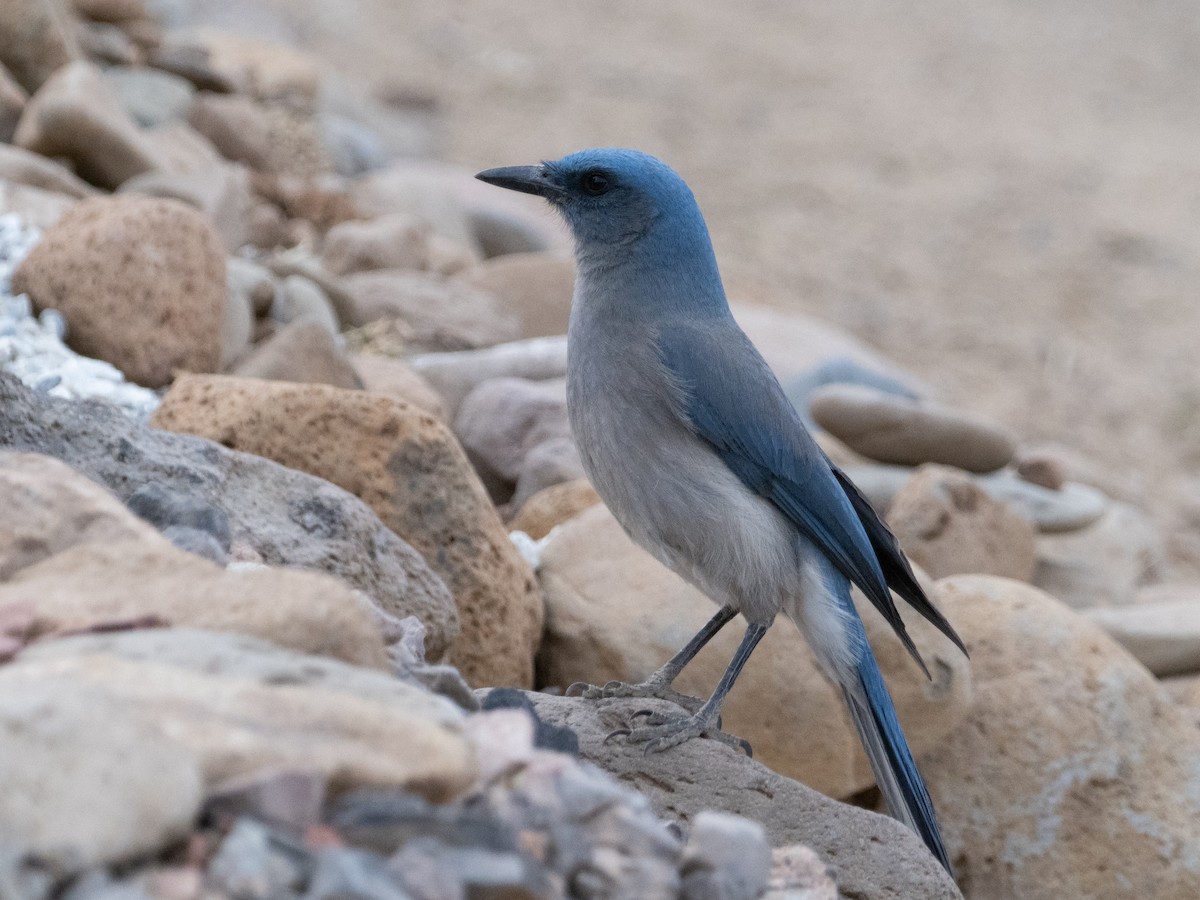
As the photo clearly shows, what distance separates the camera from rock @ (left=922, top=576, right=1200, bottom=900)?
389 centimetres

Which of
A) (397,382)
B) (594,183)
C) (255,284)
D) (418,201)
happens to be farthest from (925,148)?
(594,183)

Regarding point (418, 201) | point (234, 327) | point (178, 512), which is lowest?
point (418, 201)

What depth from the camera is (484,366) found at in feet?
18.5

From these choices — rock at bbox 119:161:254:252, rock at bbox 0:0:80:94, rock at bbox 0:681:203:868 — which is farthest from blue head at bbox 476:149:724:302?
rock at bbox 0:0:80:94

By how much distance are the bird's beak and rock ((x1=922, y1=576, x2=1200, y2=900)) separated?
1.93m

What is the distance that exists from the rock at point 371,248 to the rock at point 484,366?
1.16 m

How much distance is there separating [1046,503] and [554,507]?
2.51 metres

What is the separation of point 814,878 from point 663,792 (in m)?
0.72

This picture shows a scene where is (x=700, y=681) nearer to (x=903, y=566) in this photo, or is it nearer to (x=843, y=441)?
(x=903, y=566)

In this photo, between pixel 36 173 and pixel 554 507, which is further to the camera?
pixel 36 173

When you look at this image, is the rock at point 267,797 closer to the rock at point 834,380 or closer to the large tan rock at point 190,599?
the large tan rock at point 190,599

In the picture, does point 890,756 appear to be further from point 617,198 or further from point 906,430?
point 906,430

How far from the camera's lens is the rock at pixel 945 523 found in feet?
16.3

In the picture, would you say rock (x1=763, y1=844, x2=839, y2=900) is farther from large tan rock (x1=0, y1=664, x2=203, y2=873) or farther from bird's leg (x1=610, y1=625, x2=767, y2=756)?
large tan rock (x1=0, y1=664, x2=203, y2=873)
